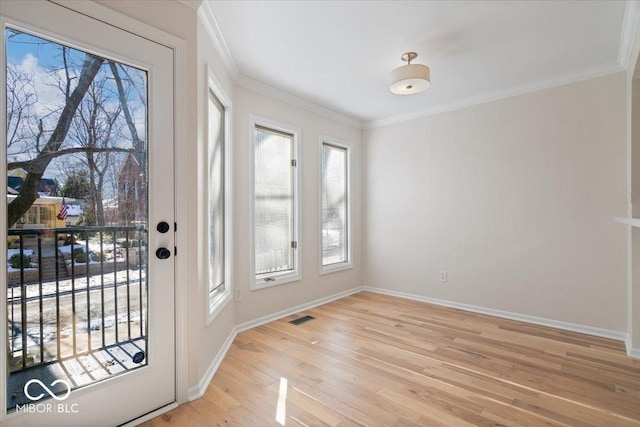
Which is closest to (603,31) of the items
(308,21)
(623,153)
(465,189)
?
(623,153)

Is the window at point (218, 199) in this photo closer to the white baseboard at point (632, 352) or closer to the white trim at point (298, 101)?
the white trim at point (298, 101)

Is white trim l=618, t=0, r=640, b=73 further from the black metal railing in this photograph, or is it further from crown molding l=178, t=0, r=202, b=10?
the black metal railing

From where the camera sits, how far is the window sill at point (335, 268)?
4.12 meters

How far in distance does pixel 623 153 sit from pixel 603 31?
3.89 ft

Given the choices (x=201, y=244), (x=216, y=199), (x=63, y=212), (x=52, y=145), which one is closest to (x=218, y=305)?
(x=201, y=244)

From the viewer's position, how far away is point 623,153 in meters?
2.86

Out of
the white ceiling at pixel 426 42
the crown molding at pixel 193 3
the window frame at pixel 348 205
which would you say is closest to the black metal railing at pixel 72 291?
the crown molding at pixel 193 3

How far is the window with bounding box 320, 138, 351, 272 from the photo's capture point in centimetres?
425

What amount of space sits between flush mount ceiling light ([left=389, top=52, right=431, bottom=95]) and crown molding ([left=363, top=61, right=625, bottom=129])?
1288mm

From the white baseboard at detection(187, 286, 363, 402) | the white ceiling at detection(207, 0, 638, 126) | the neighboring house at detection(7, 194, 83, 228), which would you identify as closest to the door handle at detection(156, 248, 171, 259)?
the neighboring house at detection(7, 194, 83, 228)

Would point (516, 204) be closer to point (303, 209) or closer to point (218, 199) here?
point (303, 209)

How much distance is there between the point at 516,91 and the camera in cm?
341

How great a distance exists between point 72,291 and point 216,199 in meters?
1.32

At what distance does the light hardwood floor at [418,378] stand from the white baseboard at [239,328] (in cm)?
5
